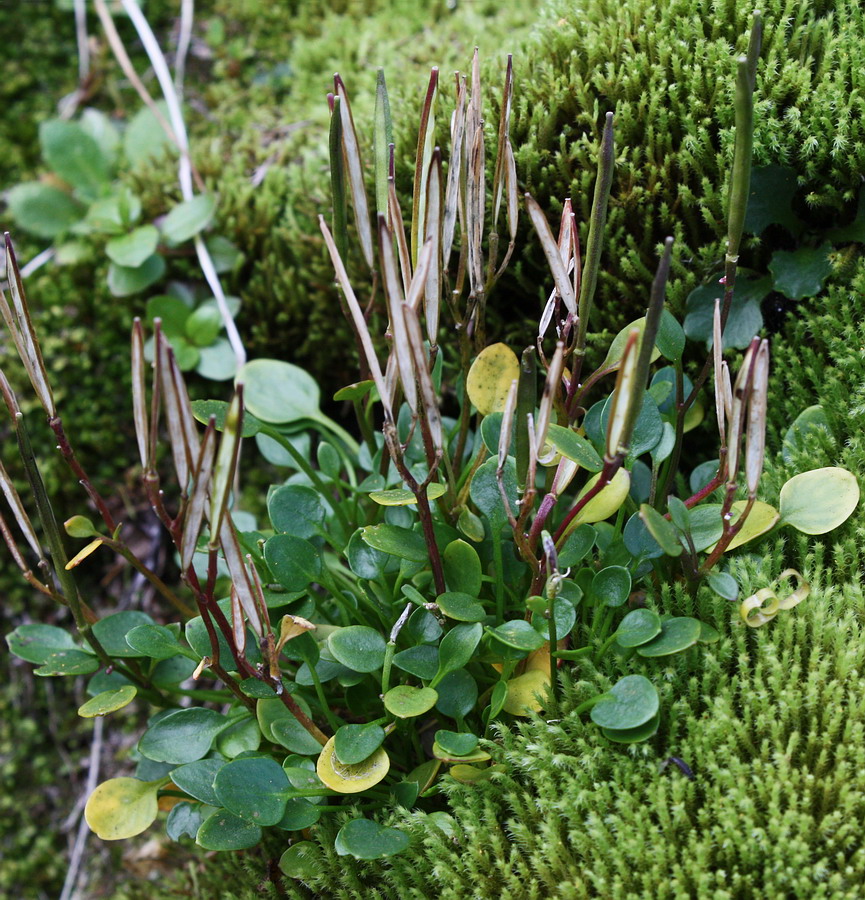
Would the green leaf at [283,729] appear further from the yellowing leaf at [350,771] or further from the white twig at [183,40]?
the white twig at [183,40]

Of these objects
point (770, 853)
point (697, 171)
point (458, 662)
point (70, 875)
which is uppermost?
point (697, 171)

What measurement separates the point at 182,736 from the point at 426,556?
0.41m

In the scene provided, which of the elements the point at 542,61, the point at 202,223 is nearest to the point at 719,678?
the point at 542,61

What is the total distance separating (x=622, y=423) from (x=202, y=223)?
47.2 inches

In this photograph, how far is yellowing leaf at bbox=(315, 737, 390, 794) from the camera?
36.0 inches

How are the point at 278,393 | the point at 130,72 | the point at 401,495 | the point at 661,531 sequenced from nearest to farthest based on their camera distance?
the point at 661,531
the point at 401,495
the point at 278,393
the point at 130,72

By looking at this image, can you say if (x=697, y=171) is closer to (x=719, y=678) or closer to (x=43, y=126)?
(x=719, y=678)

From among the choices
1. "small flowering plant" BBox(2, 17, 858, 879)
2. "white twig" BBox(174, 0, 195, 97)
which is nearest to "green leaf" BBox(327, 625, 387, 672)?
"small flowering plant" BBox(2, 17, 858, 879)

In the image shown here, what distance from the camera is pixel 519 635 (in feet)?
3.05

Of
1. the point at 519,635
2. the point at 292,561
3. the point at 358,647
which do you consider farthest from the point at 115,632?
the point at 519,635

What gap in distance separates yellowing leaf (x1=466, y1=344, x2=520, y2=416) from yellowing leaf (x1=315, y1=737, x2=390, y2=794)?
0.50m

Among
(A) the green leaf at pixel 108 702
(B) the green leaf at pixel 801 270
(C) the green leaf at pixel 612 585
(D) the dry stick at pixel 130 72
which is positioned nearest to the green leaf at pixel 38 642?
(A) the green leaf at pixel 108 702

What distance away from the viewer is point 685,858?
0.81 meters

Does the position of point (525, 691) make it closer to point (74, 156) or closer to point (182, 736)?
point (182, 736)
